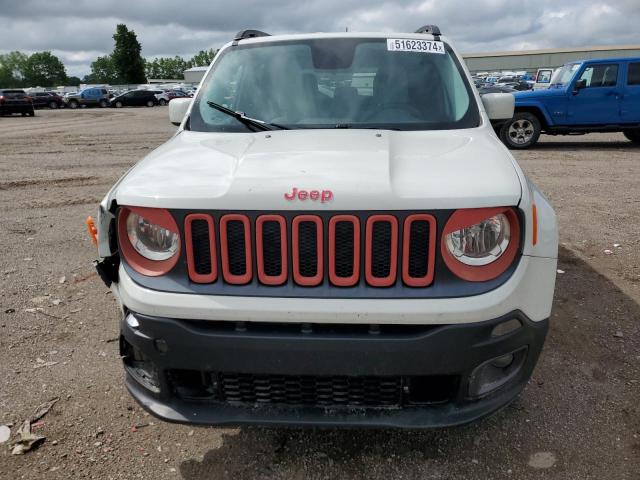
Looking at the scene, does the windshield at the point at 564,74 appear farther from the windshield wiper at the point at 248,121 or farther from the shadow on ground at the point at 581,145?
the windshield wiper at the point at 248,121

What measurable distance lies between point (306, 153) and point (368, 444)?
143 centimetres

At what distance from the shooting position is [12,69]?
146375 millimetres

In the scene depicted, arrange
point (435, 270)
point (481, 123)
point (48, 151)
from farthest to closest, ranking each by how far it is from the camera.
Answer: point (48, 151)
point (481, 123)
point (435, 270)

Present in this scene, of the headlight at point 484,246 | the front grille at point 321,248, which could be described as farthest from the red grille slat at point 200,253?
the headlight at point 484,246

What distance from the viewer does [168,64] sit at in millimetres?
152625

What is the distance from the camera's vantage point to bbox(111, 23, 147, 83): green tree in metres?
86.6

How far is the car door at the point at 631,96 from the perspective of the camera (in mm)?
12125

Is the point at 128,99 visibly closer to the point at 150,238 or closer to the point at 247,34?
the point at 247,34

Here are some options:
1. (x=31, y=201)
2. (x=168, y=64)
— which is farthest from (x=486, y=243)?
(x=168, y=64)

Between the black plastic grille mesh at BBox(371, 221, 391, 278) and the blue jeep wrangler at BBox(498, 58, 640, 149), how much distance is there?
37.9ft

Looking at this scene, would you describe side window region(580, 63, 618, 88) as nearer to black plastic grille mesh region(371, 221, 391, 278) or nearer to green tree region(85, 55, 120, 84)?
black plastic grille mesh region(371, 221, 391, 278)

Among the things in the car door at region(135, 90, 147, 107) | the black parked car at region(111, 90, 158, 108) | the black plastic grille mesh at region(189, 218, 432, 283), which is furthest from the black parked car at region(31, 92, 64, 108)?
the black plastic grille mesh at region(189, 218, 432, 283)

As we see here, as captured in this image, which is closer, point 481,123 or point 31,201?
point 481,123

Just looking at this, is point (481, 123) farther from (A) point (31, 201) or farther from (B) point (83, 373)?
(A) point (31, 201)
